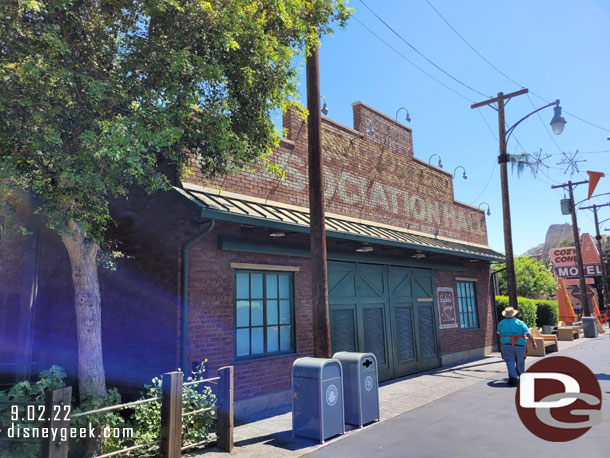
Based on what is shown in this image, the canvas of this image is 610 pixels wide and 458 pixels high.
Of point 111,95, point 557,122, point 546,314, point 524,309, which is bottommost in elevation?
point 546,314

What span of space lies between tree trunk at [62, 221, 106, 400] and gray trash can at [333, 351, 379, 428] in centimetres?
377

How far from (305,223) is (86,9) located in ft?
17.0

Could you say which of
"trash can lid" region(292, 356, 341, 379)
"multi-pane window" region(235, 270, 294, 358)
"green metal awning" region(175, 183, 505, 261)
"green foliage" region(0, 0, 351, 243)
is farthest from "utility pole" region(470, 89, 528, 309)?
"green foliage" region(0, 0, 351, 243)

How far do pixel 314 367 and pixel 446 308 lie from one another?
967cm

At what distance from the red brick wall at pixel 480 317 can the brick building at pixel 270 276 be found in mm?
101

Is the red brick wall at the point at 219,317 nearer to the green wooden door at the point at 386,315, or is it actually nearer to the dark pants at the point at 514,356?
the green wooden door at the point at 386,315

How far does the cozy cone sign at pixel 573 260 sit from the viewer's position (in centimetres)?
3469

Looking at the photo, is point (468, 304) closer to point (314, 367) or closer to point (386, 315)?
point (386, 315)

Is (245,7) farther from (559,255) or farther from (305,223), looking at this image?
(559,255)

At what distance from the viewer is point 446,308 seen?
15.3 metres

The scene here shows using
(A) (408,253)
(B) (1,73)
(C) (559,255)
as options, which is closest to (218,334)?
(B) (1,73)

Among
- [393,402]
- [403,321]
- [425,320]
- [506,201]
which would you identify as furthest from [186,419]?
[506,201]

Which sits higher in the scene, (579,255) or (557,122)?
(557,122)

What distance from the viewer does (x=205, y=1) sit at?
6766 mm
